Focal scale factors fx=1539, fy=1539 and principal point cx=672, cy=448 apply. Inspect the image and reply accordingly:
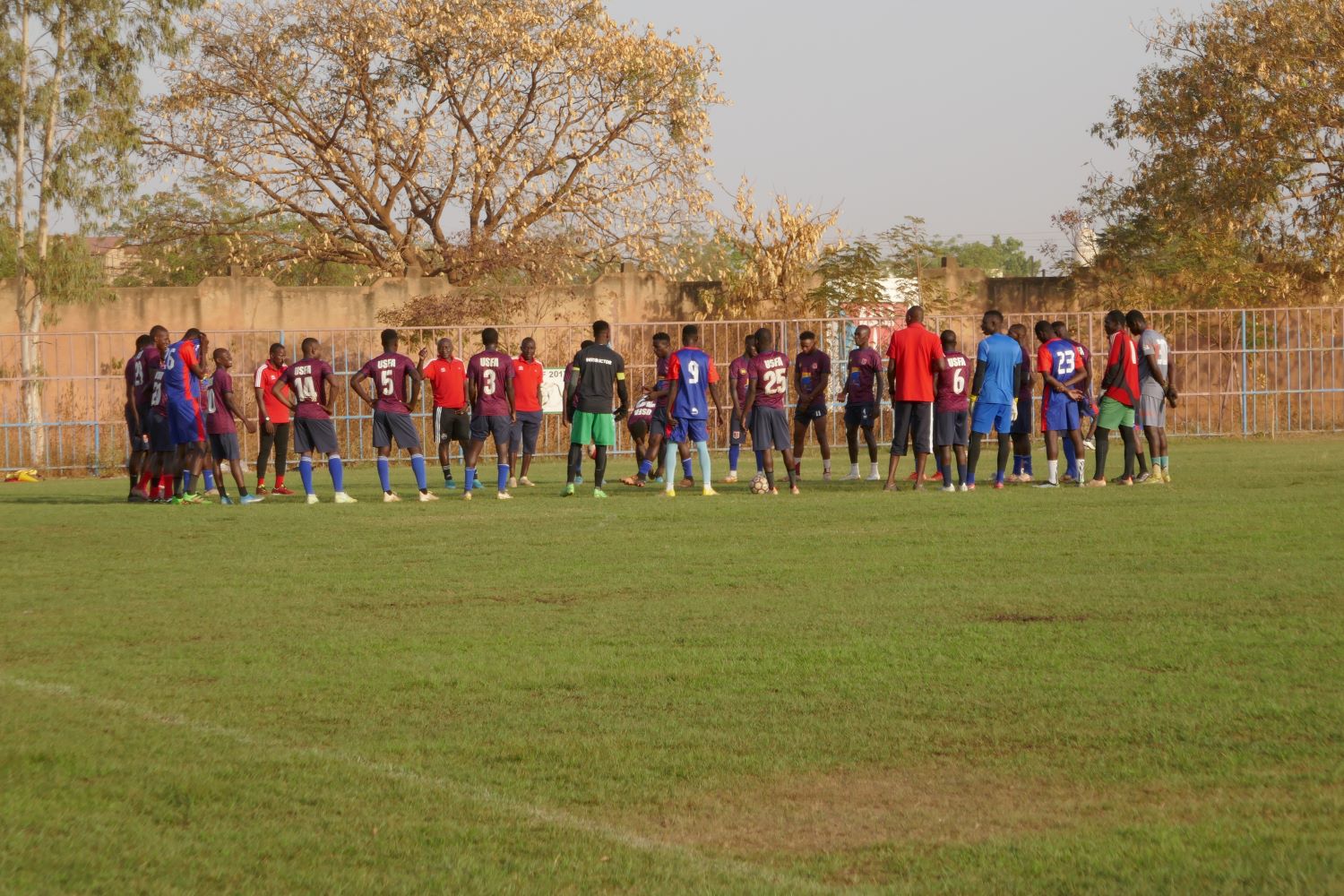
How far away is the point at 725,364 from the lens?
30.1m

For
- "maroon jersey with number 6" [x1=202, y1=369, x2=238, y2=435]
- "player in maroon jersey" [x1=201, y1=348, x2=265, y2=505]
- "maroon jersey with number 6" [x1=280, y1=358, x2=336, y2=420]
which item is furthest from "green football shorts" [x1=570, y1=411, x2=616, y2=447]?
"maroon jersey with number 6" [x1=202, y1=369, x2=238, y2=435]

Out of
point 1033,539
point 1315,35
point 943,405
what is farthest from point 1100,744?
point 1315,35

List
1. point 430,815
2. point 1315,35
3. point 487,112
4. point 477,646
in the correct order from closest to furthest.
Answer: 1. point 430,815
2. point 477,646
3. point 1315,35
4. point 487,112

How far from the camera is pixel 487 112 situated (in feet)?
118

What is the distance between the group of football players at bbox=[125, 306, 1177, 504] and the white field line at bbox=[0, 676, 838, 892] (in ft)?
32.1

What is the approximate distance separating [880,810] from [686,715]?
5.38 feet

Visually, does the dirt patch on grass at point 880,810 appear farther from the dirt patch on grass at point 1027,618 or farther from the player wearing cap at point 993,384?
the player wearing cap at point 993,384

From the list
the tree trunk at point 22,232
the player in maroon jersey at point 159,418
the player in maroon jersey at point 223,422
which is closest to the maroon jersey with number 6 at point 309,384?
the player in maroon jersey at point 223,422

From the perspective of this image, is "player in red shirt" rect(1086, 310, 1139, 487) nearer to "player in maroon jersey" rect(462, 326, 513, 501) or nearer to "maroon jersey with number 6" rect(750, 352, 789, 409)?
"maroon jersey with number 6" rect(750, 352, 789, 409)

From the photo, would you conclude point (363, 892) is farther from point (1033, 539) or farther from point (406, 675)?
point (1033, 539)

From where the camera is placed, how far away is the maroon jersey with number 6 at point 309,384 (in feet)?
57.1

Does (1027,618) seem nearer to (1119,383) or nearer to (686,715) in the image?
(686,715)

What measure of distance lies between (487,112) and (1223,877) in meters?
33.1

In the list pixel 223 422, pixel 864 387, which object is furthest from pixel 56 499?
pixel 864 387
